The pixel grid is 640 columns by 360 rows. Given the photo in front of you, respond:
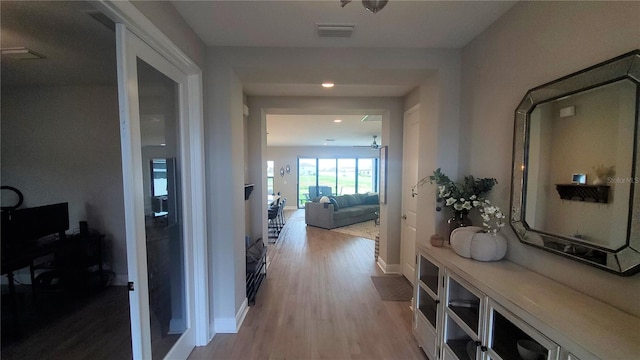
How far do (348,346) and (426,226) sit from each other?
1.29m

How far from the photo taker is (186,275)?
201cm

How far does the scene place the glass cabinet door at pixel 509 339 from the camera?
1145mm

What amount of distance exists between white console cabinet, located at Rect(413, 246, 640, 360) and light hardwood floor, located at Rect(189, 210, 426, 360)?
1.31ft

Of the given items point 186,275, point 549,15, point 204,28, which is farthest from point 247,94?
point 549,15

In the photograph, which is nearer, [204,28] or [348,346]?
[204,28]

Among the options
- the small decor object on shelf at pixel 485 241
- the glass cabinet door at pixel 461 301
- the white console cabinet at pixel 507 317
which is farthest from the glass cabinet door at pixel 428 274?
the small decor object on shelf at pixel 485 241

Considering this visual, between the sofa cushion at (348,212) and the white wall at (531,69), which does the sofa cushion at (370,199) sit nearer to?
the sofa cushion at (348,212)

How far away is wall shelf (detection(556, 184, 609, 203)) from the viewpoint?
1114mm

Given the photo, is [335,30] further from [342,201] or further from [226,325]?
[342,201]

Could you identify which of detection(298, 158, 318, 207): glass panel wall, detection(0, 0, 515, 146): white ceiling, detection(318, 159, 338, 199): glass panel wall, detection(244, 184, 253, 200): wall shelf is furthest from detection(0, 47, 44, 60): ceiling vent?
detection(318, 159, 338, 199): glass panel wall

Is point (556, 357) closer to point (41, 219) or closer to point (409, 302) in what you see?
point (409, 302)

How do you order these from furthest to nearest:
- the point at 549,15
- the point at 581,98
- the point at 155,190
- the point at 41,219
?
the point at 41,219 → the point at 155,190 → the point at 549,15 → the point at 581,98

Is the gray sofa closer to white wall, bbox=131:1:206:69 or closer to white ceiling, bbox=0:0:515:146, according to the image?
white ceiling, bbox=0:0:515:146

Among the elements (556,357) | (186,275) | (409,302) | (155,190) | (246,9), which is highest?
(246,9)
